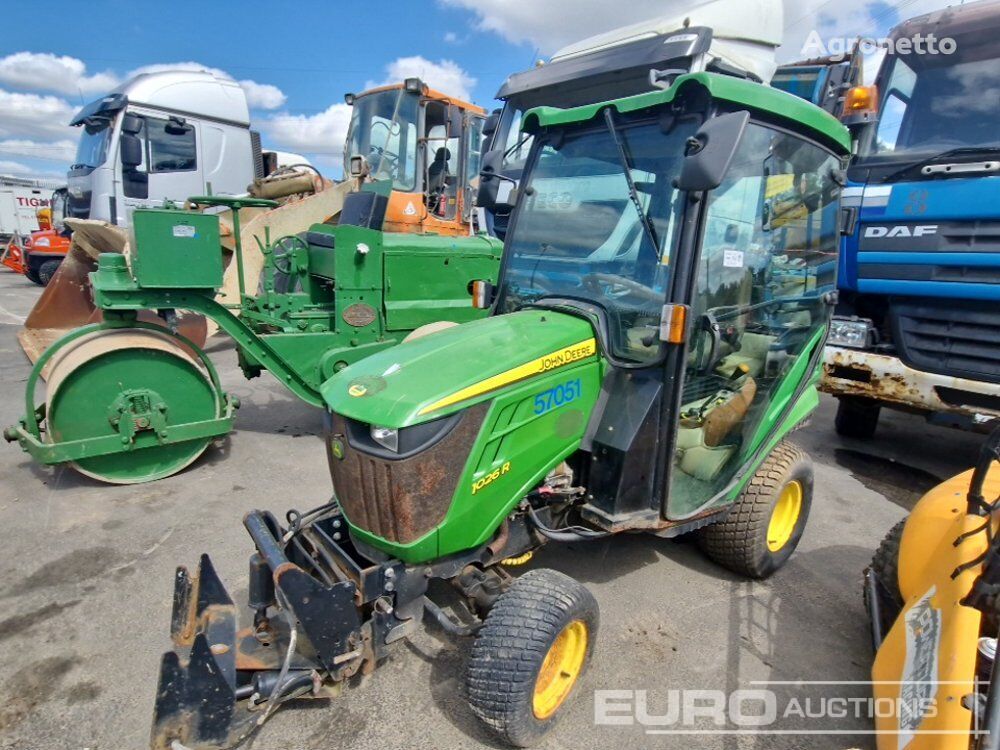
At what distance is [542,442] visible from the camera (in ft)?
7.72

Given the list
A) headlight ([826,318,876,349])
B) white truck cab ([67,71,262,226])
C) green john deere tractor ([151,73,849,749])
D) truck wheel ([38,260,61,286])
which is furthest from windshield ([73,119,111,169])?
headlight ([826,318,876,349])

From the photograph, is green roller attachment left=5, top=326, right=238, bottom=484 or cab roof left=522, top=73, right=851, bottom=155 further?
green roller attachment left=5, top=326, right=238, bottom=484

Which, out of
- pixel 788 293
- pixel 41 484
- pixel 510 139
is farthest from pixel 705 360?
pixel 510 139

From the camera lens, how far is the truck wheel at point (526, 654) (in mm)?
1982

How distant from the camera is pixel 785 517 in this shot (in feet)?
11.1

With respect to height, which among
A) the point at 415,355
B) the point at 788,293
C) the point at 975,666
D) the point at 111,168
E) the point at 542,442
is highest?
the point at 111,168

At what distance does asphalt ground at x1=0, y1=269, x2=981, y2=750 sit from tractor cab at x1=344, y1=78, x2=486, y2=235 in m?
4.10

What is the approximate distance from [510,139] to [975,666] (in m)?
6.55

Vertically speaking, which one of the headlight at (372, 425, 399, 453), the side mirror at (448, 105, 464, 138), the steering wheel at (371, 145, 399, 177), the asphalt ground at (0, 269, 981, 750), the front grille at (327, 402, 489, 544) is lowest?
the asphalt ground at (0, 269, 981, 750)

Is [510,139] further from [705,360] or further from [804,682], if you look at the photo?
[804,682]

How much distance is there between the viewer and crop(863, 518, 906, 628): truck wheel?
8.48 ft

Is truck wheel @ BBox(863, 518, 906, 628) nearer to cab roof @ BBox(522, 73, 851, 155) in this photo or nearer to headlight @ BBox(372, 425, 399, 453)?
cab roof @ BBox(522, 73, 851, 155)

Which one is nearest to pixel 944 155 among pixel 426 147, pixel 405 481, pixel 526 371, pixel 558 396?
pixel 558 396

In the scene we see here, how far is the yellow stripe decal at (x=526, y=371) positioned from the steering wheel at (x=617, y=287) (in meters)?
0.26
